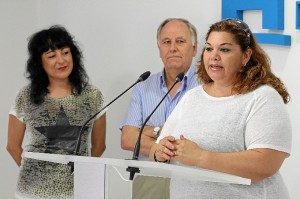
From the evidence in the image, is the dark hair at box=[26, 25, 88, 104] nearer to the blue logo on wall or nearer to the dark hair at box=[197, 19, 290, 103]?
the blue logo on wall

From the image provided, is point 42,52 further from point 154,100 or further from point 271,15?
point 271,15

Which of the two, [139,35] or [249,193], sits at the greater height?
[139,35]

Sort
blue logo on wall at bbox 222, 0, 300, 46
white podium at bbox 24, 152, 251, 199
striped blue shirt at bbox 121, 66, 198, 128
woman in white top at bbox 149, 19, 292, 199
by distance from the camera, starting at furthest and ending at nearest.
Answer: striped blue shirt at bbox 121, 66, 198, 128 < blue logo on wall at bbox 222, 0, 300, 46 < woman in white top at bbox 149, 19, 292, 199 < white podium at bbox 24, 152, 251, 199

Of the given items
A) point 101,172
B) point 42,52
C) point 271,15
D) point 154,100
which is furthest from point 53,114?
A: point 101,172

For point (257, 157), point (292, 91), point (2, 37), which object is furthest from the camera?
point (2, 37)

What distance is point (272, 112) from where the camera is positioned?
1.85 m

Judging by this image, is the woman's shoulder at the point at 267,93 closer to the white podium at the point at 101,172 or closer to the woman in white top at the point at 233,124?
the woman in white top at the point at 233,124

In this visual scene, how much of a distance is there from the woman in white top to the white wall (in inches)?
30.3

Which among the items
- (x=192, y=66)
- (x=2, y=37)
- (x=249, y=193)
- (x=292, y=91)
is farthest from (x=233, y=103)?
(x=2, y=37)

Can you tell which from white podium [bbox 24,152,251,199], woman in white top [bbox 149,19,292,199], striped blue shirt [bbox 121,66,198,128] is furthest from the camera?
striped blue shirt [bbox 121,66,198,128]

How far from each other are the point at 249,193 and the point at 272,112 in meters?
0.27

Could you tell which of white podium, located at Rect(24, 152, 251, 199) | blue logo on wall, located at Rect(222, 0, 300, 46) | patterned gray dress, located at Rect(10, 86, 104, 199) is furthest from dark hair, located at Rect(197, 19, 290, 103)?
patterned gray dress, located at Rect(10, 86, 104, 199)

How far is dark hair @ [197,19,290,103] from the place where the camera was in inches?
76.2

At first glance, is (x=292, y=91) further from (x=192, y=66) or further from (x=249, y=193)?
(x=249, y=193)
